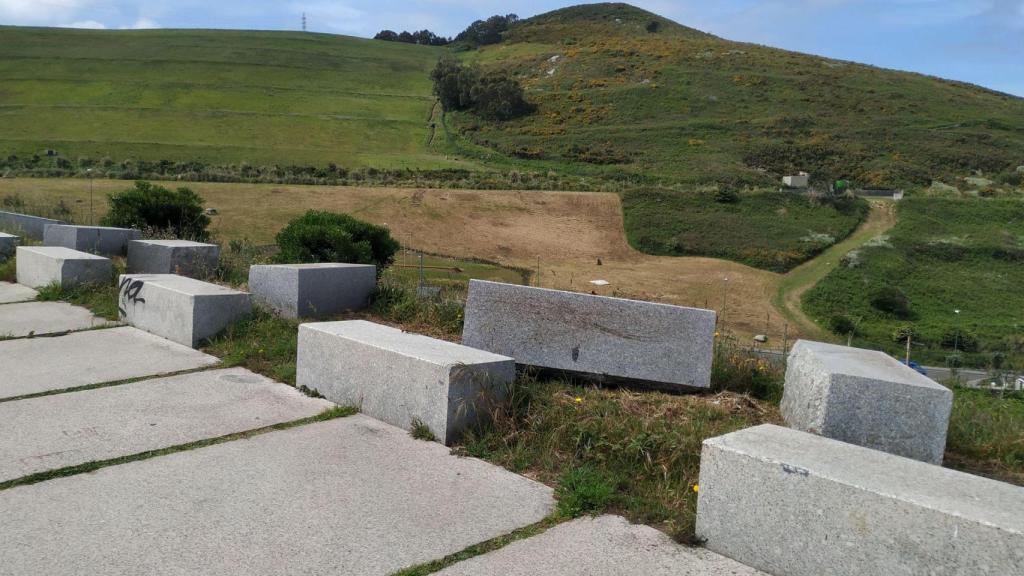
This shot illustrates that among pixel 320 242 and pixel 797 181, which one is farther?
pixel 797 181

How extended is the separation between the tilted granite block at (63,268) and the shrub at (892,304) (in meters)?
32.9

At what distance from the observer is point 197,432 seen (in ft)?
14.1

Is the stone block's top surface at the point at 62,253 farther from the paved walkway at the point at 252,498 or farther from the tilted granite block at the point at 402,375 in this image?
the tilted granite block at the point at 402,375

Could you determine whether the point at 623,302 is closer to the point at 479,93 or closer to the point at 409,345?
the point at 409,345

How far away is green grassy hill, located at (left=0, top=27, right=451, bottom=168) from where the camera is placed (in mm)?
58156

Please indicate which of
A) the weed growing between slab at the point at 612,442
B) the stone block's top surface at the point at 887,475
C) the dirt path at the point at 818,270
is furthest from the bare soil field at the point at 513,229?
the stone block's top surface at the point at 887,475

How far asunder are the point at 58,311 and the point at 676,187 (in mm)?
48816

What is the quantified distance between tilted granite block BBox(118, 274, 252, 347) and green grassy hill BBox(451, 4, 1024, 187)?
54.5 metres

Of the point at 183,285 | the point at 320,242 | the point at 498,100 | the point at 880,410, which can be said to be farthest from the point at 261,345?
the point at 498,100

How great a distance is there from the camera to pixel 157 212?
12.8 metres

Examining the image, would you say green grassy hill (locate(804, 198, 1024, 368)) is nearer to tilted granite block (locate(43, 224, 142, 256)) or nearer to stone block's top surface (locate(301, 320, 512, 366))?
tilted granite block (locate(43, 224, 142, 256))

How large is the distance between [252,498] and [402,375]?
3.99 feet

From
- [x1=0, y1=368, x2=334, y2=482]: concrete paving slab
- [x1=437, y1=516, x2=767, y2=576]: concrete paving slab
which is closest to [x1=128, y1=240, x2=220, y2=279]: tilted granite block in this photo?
[x1=0, y1=368, x2=334, y2=482]: concrete paving slab

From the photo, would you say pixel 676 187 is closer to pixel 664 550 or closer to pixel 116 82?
pixel 664 550
